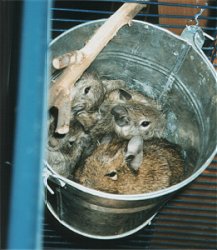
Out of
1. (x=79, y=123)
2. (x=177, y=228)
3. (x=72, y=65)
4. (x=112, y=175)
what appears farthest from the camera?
(x=177, y=228)

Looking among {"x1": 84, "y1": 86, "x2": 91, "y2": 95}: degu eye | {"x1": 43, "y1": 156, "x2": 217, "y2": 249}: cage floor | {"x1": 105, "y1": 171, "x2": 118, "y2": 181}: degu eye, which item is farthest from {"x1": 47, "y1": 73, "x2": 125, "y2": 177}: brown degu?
{"x1": 43, "y1": 156, "x2": 217, "y2": 249}: cage floor

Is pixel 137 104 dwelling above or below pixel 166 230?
above

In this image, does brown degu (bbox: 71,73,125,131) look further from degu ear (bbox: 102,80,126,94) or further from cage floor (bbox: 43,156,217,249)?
cage floor (bbox: 43,156,217,249)

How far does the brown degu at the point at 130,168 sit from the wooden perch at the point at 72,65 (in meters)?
0.30

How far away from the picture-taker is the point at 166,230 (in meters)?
2.23

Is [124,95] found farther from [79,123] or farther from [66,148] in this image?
[66,148]

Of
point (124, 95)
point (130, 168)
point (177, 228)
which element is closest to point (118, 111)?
point (124, 95)

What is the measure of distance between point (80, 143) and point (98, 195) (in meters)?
0.60

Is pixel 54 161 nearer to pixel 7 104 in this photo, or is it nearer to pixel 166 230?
pixel 7 104

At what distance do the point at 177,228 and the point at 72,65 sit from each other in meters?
1.00

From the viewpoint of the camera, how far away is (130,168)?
6.11ft

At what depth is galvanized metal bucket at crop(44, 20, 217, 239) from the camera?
5.21ft

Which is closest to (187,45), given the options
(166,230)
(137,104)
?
(137,104)

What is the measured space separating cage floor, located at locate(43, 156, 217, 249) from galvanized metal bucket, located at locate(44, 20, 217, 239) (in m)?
0.29
